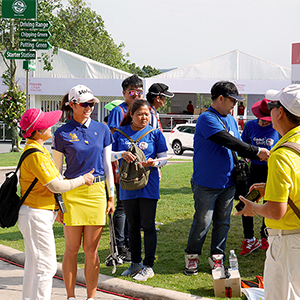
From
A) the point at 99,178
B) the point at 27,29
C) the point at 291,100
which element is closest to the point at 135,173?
the point at 99,178

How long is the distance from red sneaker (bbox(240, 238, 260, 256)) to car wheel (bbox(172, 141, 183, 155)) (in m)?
18.4

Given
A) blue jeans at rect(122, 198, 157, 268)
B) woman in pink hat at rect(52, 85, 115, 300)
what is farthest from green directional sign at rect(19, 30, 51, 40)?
woman in pink hat at rect(52, 85, 115, 300)

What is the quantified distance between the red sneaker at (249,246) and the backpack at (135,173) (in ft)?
5.99

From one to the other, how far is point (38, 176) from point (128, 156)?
1.45 m

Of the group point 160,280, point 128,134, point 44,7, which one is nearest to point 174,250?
point 160,280

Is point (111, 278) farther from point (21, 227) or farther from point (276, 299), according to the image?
point (276, 299)

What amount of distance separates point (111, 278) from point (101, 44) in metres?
53.4

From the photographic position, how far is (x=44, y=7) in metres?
22.3

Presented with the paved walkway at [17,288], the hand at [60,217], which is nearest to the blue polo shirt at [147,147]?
the hand at [60,217]

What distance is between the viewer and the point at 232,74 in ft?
113

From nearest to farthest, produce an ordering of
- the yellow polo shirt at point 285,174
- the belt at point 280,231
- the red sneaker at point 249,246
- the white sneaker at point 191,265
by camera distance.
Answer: the yellow polo shirt at point 285,174, the belt at point 280,231, the white sneaker at point 191,265, the red sneaker at point 249,246

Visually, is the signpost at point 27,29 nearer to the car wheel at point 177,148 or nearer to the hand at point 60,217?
the hand at point 60,217

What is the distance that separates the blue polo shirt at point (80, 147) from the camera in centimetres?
412

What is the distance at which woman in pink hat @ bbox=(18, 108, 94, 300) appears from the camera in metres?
3.63
